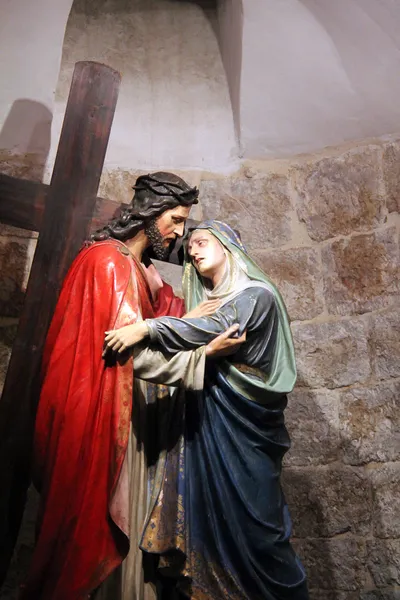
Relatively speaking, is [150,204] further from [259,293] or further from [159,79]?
[159,79]

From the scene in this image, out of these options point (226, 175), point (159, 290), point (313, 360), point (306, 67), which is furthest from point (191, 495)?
point (306, 67)

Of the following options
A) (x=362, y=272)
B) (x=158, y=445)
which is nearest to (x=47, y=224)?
(x=158, y=445)

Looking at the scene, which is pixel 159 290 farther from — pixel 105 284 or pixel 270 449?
pixel 270 449

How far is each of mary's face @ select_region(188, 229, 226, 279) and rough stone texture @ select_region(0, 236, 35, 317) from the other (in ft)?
2.49

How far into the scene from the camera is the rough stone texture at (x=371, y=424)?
2482 mm

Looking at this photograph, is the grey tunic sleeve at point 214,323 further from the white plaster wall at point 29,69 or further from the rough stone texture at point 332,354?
the white plaster wall at point 29,69

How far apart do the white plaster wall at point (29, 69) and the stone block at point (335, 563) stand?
1.81 m

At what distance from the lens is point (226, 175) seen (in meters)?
3.04

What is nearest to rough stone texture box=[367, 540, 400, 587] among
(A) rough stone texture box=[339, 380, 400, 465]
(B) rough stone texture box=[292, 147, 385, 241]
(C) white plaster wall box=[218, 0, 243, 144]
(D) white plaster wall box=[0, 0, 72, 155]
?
(A) rough stone texture box=[339, 380, 400, 465]

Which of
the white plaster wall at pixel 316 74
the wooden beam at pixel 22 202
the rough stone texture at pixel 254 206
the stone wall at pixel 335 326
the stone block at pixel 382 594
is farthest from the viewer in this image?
the rough stone texture at pixel 254 206

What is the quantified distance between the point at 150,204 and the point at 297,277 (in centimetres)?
87

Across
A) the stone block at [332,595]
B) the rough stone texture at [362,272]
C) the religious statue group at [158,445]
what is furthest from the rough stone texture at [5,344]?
the stone block at [332,595]

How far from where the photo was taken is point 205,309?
2064 mm

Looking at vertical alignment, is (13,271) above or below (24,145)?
below
